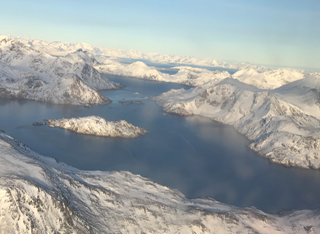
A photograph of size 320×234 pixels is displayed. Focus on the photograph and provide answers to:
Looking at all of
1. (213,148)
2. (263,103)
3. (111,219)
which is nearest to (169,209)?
(111,219)

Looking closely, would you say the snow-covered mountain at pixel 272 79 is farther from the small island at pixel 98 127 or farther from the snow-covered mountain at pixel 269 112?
the small island at pixel 98 127

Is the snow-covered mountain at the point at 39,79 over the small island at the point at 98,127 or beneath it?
over

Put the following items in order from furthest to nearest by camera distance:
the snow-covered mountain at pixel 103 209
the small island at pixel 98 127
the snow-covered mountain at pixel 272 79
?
the snow-covered mountain at pixel 272 79
the small island at pixel 98 127
the snow-covered mountain at pixel 103 209

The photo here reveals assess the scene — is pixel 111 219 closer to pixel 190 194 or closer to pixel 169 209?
pixel 169 209

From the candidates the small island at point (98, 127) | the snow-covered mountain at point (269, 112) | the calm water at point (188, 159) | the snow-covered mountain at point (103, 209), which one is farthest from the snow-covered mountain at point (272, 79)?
the snow-covered mountain at point (103, 209)

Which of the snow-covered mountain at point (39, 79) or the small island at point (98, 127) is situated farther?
the snow-covered mountain at point (39, 79)

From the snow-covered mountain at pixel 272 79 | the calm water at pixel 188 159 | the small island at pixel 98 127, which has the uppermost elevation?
the snow-covered mountain at pixel 272 79

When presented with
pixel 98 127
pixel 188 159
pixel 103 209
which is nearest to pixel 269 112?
pixel 188 159
